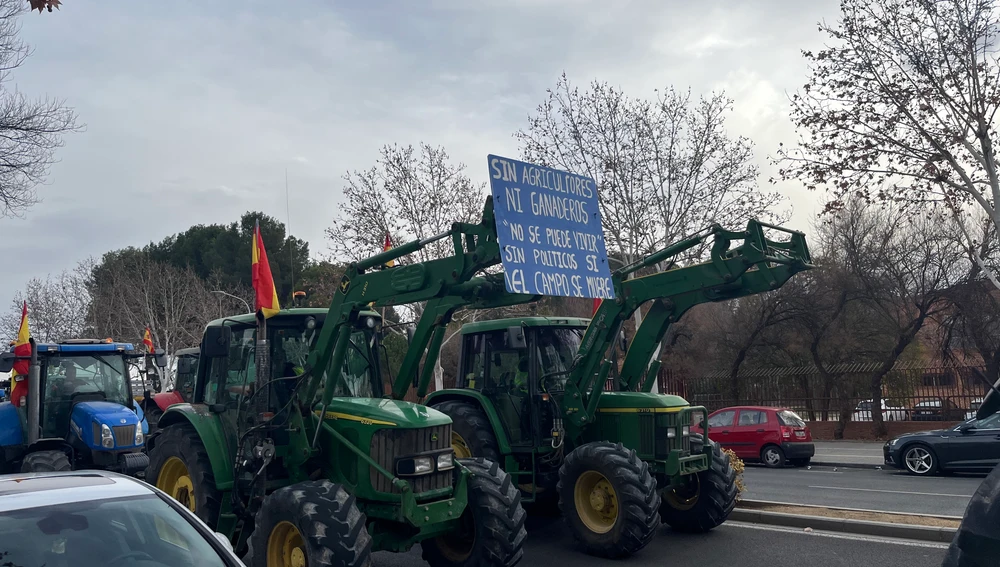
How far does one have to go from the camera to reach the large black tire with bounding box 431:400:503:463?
31.1ft

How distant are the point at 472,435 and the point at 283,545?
3.39m

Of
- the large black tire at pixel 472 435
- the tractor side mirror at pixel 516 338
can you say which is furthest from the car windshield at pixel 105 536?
the large black tire at pixel 472 435

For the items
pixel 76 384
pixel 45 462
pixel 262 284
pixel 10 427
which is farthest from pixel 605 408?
pixel 10 427

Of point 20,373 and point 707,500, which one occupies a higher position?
point 20,373

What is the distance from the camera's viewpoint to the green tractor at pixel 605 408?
871 cm

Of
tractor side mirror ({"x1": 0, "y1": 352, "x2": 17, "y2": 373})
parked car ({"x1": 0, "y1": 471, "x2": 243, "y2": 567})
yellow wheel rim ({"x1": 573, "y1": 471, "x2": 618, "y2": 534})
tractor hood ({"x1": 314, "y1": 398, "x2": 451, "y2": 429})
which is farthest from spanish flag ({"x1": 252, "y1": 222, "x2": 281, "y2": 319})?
tractor side mirror ({"x1": 0, "y1": 352, "x2": 17, "y2": 373})

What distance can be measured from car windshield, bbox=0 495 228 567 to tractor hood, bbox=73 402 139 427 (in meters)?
7.68

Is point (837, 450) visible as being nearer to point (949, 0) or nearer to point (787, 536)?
point (949, 0)

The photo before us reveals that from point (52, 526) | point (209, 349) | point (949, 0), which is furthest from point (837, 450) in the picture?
point (52, 526)

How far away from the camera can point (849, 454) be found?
21.1m

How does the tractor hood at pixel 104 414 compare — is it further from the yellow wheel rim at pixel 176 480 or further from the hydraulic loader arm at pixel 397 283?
the hydraulic loader arm at pixel 397 283

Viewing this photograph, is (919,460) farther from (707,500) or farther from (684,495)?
(707,500)

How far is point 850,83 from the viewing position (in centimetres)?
1662

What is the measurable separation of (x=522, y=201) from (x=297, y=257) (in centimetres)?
3309
